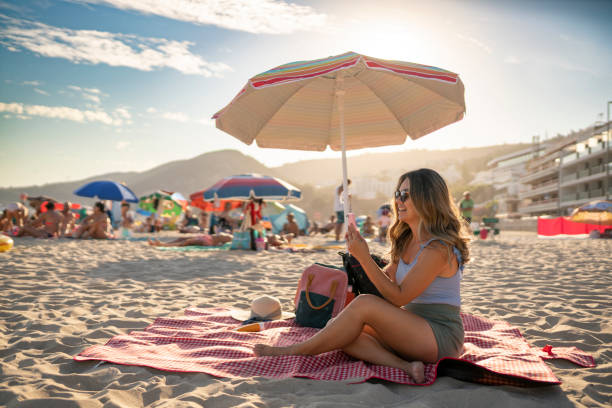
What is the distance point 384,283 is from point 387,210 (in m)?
12.1

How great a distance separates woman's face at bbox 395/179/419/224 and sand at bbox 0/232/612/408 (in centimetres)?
88

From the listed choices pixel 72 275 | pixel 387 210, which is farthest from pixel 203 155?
pixel 72 275

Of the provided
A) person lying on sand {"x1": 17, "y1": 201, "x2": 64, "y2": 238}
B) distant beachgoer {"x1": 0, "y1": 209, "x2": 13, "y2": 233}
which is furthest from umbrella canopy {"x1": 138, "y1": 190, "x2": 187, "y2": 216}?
person lying on sand {"x1": 17, "y1": 201, "x2": 64, "y2": 238}

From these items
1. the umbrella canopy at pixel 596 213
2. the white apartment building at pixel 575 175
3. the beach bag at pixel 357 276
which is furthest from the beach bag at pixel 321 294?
the white apartment building at pixel 575 175

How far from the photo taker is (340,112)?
11.9 ft

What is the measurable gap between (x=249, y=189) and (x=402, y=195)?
7.67m

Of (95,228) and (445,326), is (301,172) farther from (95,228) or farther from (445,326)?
(445,326)

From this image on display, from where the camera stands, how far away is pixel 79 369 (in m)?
2.12

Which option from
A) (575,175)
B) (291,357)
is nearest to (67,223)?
(291,357)

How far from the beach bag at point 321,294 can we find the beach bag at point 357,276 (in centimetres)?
7

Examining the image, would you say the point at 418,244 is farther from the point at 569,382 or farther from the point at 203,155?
the point at 203,155

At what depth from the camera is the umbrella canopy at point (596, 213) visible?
569 inches

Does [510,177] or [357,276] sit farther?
[510,177]

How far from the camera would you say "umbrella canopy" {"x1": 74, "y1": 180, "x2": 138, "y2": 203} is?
39.9ft
